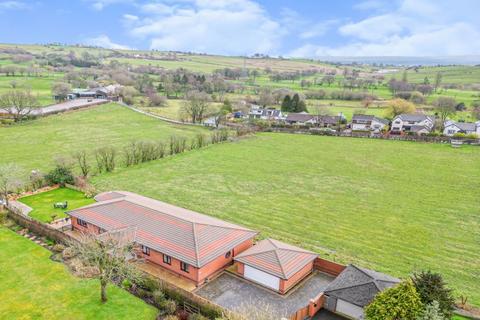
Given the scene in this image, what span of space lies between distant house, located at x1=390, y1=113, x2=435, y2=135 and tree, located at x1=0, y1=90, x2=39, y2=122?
81984 mm

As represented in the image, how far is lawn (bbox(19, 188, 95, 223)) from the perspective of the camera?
31859 mm

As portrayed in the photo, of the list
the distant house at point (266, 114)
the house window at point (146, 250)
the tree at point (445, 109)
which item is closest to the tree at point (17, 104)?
the distant house at point (266, 114)

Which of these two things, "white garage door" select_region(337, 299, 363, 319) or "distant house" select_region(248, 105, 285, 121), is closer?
"white garage door" select_region(337, 299, 363, 319)

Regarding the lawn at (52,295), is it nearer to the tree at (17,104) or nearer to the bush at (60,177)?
the bush at (60,177)

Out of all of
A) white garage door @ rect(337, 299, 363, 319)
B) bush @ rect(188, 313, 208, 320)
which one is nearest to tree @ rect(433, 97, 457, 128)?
white garage door @ rect(337, 299, 363, 319)

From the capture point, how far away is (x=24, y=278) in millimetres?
22172

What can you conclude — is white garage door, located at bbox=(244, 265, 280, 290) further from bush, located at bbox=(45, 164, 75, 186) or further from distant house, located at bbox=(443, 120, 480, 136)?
distant house, located at bbox=(443, 120, 480, 136)

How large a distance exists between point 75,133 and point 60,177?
104ft

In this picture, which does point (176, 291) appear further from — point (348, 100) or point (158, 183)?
point (348, 100)

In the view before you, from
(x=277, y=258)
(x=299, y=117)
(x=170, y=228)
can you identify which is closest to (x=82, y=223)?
(x=170, y=228)

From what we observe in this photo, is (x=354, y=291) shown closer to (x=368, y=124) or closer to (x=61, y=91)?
(x=368, y=124)

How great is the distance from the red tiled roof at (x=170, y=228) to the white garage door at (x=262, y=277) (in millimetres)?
2146

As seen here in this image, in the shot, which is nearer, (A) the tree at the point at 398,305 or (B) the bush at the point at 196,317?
(A) the tree at the point at 398,305

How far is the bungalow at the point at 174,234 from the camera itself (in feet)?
73.6
